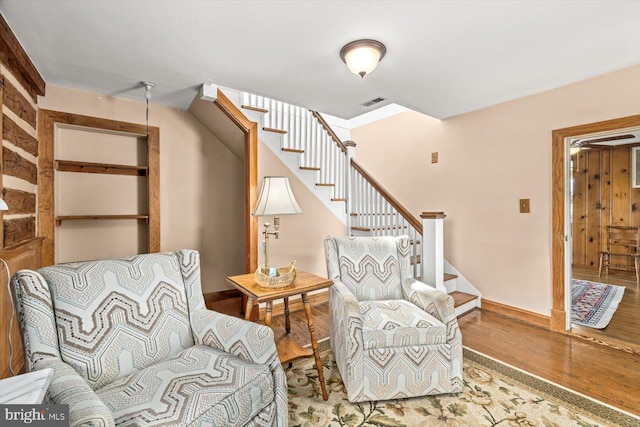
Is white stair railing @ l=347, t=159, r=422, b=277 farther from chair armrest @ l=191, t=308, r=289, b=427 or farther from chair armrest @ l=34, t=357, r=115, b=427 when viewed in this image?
chair armrest @ l=34, t=357, r=115, b=427

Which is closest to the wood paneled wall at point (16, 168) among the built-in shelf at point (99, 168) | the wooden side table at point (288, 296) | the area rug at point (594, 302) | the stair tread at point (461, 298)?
the built-in shelf at point (99, 168)

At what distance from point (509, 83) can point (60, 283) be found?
3.33m

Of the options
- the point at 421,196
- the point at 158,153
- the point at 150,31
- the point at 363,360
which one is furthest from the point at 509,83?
the point at 158,153

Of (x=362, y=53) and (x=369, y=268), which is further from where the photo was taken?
(x=369, y=268)

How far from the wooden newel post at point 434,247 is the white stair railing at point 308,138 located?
3.66 feet

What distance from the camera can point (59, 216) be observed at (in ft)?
8.61

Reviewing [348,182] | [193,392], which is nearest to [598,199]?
[348,182]

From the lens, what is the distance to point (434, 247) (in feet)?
9.78

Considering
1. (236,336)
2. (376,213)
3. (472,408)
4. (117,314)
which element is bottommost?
(472,408)

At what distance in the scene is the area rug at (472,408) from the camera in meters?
1.58

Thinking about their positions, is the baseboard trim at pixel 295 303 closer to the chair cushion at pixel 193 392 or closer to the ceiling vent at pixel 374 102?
the chair cushion at pixel 193 392

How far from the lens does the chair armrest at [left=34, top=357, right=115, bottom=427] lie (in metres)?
0.82

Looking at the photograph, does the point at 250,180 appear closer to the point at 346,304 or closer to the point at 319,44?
the point at 319,44

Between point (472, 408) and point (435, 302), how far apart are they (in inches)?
22.9
